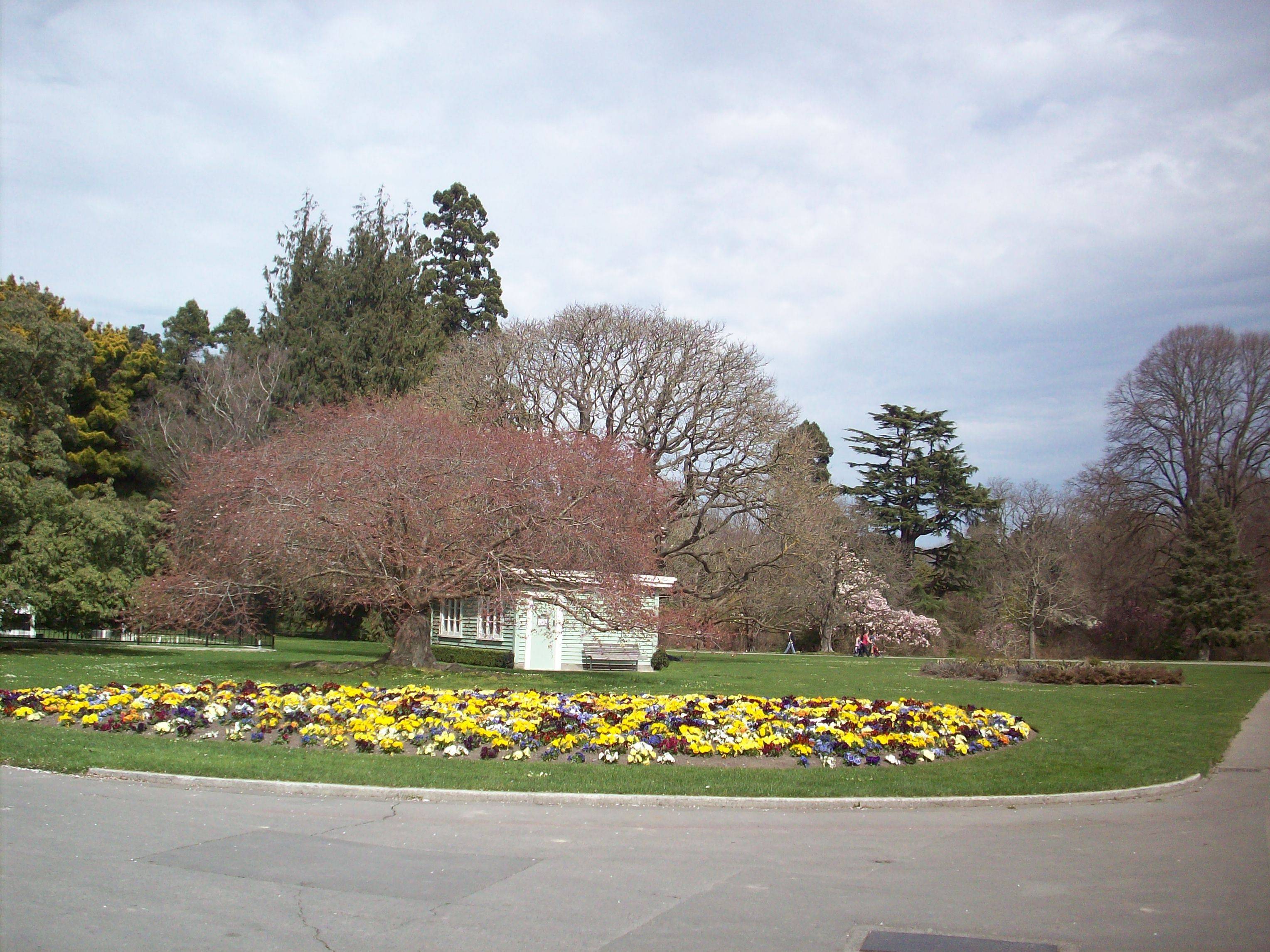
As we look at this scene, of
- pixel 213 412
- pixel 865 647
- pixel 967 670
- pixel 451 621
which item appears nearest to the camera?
pixel 967 670

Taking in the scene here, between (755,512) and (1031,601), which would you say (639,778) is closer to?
(755,512)

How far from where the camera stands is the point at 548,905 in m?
6.66

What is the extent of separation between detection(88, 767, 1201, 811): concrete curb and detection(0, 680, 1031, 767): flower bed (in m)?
1.91

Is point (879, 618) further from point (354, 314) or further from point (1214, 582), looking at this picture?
point (354, 314)

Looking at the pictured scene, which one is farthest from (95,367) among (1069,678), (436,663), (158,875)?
(158,875)

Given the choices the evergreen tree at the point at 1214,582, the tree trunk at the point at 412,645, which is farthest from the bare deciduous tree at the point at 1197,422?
the tree trunk at the point at 412,645

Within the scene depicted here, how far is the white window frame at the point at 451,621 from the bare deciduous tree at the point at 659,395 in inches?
296

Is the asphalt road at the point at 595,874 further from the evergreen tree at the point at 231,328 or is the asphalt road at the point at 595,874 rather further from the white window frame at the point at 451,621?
the evergreen tree at the point at 231,328

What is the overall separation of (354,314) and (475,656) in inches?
836

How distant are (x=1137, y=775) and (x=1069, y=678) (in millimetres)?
19377

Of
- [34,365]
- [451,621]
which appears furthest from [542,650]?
[34,365]

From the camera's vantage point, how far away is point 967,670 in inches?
1275

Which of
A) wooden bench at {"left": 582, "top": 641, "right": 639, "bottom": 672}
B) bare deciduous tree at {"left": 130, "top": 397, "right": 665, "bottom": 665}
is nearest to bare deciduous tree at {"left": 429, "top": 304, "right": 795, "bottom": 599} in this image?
wooden bench at {"left": 582, "top": 641, "right": 639, "bottom": 672}

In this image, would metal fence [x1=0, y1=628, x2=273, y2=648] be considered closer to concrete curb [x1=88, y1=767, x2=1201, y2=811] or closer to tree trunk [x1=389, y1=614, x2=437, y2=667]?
tree trunk [x1=389, y1=614, x2=437, y2=667]
